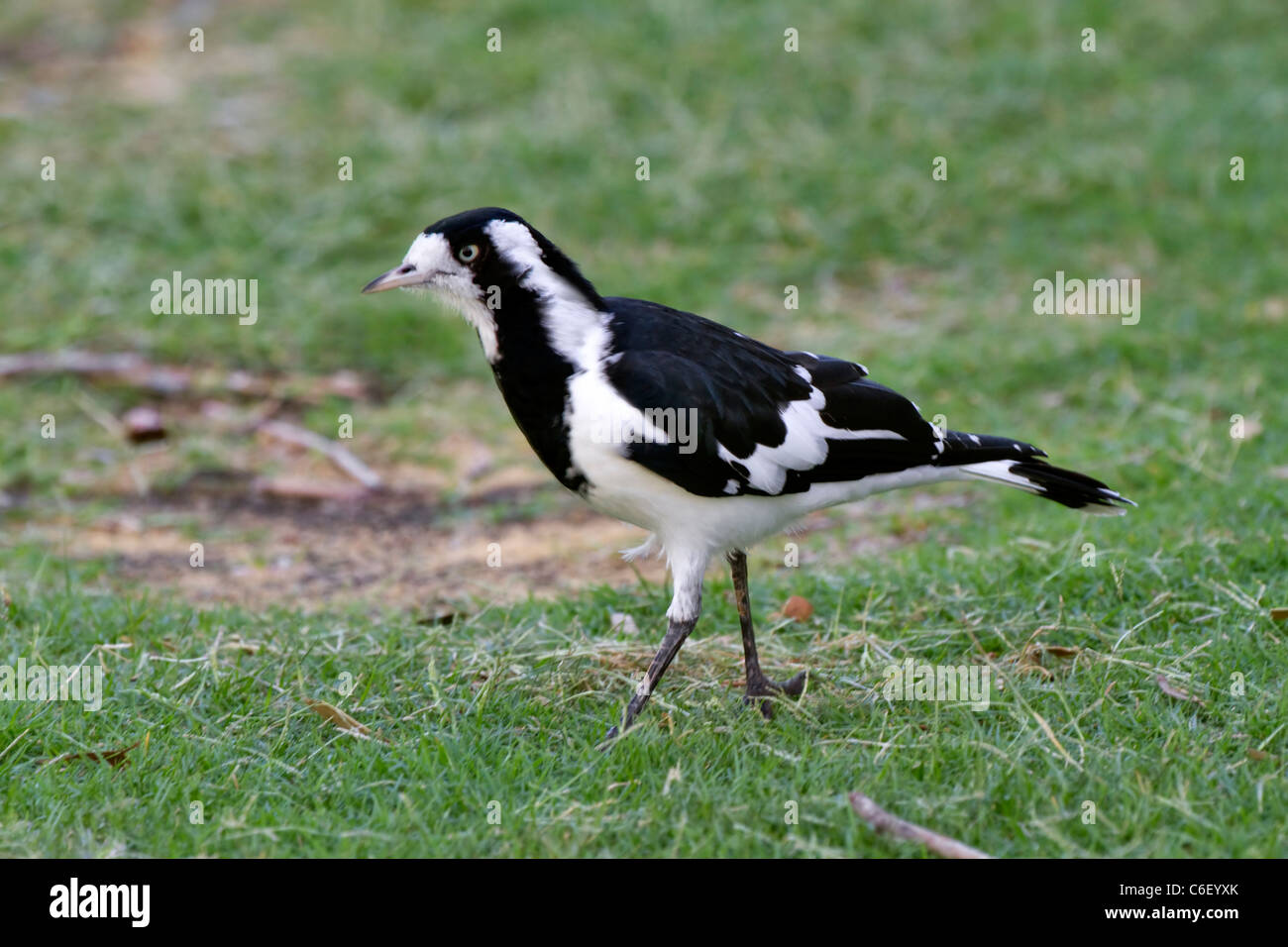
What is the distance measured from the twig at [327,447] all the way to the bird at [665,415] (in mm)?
2556

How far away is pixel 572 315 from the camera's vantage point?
3.92 meters

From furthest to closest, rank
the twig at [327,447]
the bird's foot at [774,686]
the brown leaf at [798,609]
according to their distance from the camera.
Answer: the twig at [327,447] → the brown leaf at [798,609] → the bird's foot at [774,686]

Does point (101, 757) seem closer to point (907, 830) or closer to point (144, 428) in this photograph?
point (907, 830)

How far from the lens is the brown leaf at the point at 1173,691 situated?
3.91 meters

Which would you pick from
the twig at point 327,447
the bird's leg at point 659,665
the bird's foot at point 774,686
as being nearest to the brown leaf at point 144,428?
the twig at point 327,447

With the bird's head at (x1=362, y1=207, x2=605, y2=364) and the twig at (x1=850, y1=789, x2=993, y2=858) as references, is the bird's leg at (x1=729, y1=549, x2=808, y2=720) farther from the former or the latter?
the bird's head at (x1=362, y1=207, x2=605, y2=364)

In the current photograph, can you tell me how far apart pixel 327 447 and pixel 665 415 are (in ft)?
10.7

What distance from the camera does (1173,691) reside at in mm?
3951

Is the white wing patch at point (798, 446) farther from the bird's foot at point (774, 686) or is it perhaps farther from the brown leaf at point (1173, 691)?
the brown leaf at point (1173, 691)

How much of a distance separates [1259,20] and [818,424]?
8.34m

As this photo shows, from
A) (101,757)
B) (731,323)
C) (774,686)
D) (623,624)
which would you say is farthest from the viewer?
(731,323)

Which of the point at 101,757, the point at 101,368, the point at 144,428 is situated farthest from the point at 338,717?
the point at 101,368

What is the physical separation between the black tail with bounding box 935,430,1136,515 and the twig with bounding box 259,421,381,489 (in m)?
3.03

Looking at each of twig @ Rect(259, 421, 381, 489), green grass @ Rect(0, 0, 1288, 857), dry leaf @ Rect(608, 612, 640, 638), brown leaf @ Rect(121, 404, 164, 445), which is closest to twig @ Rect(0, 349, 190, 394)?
green grass @ Rect(0, 0, 1288, 857)
